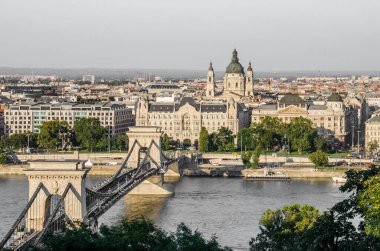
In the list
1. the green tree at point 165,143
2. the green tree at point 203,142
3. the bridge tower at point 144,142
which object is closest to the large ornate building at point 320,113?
the green tree at point 203,142

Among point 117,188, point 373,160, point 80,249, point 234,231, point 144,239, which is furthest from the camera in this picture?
point 373,160

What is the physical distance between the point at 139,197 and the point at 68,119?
23.4 metres

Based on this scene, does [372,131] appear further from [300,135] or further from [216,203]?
[216,203]

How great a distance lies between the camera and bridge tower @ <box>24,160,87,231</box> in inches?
885

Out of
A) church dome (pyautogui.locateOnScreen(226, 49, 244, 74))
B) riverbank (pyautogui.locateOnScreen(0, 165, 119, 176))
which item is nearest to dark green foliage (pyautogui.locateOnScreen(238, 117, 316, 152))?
riverbank (pyautogui.locateOnScreen(0, 165, 119, 176))

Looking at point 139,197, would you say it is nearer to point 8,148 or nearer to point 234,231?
point 234,231

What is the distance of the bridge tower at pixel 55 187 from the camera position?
22.5 metres

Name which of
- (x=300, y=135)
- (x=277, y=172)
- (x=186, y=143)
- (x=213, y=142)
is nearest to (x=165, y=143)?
(x=213, y=142)

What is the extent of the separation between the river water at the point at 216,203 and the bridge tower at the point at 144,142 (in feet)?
5.17

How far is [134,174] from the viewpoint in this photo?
35.5 m

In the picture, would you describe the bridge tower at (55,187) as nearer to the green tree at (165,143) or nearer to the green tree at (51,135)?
the green tree at (165,143)

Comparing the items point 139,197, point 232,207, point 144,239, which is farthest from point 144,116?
point 144,239

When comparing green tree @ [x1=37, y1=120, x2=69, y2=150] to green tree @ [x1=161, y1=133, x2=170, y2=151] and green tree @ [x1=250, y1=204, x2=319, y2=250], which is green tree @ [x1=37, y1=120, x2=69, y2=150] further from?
green tree @ [x1=250, y1=204, x2=319, y2=250]

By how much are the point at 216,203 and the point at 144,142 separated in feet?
25.7
